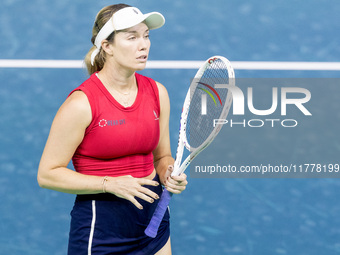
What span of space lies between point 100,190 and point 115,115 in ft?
0.71

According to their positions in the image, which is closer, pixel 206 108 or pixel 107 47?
pixel 107 47

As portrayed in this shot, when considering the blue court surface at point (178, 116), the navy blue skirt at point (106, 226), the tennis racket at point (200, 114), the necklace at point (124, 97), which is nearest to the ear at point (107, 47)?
the necklace at point (124, 97)

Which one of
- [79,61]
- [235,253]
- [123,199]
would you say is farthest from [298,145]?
[123,199]

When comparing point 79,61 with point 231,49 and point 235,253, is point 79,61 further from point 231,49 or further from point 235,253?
point 235,253

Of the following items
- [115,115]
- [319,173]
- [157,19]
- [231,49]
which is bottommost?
[115,115]

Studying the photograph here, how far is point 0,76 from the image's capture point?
291 cm

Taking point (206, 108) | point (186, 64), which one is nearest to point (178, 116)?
point (186, 64)

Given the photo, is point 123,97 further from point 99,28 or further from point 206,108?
point 206,108

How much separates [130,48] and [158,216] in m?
0.51

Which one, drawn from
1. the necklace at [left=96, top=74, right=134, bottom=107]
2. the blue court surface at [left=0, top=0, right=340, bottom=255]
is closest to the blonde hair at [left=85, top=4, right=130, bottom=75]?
the necklace at [left=96, top=74, right=134, bottom=107]

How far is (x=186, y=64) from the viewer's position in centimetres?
289

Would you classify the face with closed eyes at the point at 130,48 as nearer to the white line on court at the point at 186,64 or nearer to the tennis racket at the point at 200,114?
the tennis racket at the point at 200,114

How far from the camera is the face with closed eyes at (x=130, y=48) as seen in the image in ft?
5.81

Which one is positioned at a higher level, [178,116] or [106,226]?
[178,116]
